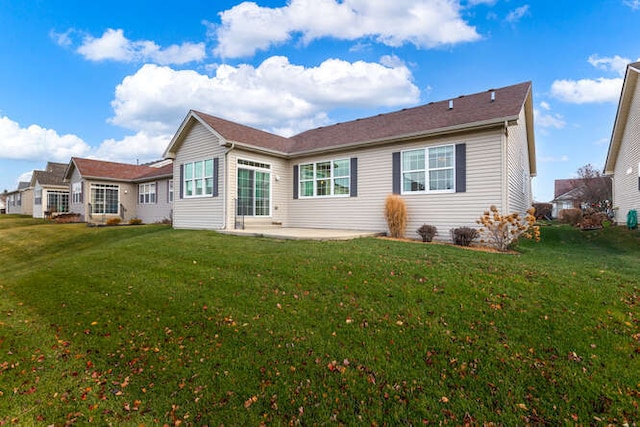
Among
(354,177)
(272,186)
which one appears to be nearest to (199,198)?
(272,186)

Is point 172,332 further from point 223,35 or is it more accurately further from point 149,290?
point 223,35

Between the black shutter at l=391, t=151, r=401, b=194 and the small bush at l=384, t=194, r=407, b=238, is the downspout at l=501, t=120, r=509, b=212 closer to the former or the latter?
the small bush at l=384, t=194, r=407, b=238

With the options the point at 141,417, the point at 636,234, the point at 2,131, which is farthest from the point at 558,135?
the point at 2,131

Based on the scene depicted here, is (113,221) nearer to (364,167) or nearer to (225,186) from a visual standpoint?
(225,186)

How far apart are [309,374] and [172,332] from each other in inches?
82.9

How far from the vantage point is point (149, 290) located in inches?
217

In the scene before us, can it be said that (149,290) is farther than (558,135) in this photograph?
No

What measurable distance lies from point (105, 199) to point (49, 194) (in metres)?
11.2

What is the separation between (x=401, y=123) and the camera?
1190 centimetres

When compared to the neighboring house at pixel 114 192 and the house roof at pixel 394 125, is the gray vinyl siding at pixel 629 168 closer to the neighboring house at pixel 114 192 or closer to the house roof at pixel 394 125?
the house roof at pixel 394 125

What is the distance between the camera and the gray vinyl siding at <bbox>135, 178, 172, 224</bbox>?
774 inches

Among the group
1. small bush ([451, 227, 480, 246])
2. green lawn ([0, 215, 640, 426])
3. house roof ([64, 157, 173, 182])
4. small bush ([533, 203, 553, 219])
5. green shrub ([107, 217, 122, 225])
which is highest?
house roof ([64, 157, 173, 182])

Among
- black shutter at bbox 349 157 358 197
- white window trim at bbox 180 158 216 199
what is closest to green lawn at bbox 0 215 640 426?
black shutter at bbox 349 157 358 197

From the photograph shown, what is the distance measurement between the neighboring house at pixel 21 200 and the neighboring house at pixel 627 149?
158ft
